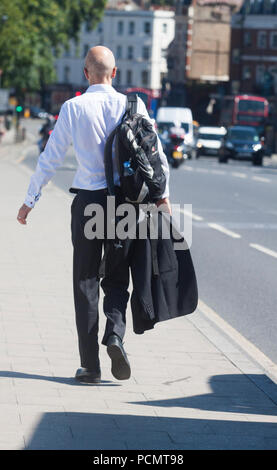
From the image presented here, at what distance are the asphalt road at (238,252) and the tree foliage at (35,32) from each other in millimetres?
23358

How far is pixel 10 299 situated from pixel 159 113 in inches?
2526


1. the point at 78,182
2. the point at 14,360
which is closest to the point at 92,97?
the point at 78,182

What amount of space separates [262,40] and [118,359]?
109m

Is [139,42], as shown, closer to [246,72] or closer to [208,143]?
[246,72]

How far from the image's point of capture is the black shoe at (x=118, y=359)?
6512 millimetres

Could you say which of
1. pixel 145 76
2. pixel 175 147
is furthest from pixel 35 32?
pixel 145 76

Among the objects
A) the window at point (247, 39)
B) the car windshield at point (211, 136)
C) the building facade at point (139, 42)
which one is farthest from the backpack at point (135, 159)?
the building facade at point (139, 42)

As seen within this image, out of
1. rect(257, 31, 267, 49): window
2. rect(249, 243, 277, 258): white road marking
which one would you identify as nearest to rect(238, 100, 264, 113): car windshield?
rect(257, 31, 267, 49): window

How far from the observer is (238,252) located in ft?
49.4

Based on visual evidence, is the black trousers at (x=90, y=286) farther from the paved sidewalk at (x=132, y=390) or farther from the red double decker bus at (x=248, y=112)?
the red double decker bus at (x=248, y=112)

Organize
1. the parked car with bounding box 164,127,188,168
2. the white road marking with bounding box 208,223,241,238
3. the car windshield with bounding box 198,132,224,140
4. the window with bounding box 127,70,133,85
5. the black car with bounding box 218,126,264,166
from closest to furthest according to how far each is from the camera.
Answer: the white road marking with bounding box 208,223,241,238
the parked car with bounding box 164,127,188,168
the black car with bounding box 218,126,264,166
the car windshield with bounding box 198,132,224,140
the window with bounding box 127,70,133,85

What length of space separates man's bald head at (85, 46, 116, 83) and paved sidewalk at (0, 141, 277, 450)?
1.64m

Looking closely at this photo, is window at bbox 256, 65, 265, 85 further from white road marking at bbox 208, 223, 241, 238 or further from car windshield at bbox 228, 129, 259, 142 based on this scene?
white road marking at bbox 208, 223, 241, 238

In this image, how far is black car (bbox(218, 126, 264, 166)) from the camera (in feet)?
180
